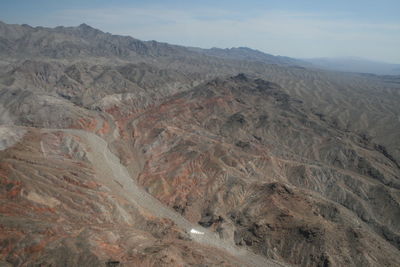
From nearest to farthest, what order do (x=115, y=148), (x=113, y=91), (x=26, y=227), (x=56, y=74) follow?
(x=26, y=227)
(x=115, y=148)
(x=113, y=91)
(x=56, y=74)

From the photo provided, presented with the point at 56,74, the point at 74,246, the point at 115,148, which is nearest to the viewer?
the point at 74,246

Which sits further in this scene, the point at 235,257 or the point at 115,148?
the point at 115,148

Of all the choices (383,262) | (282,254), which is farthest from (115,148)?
(383,262)

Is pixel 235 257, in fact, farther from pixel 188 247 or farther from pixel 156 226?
pixel 156 226

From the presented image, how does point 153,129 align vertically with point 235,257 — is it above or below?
above

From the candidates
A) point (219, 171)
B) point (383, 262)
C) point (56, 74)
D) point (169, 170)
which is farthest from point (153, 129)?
point (56, 74)

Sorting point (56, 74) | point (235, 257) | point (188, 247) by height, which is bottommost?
point (235, 257)

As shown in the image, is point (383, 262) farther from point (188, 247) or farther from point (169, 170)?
point (169, 170)
